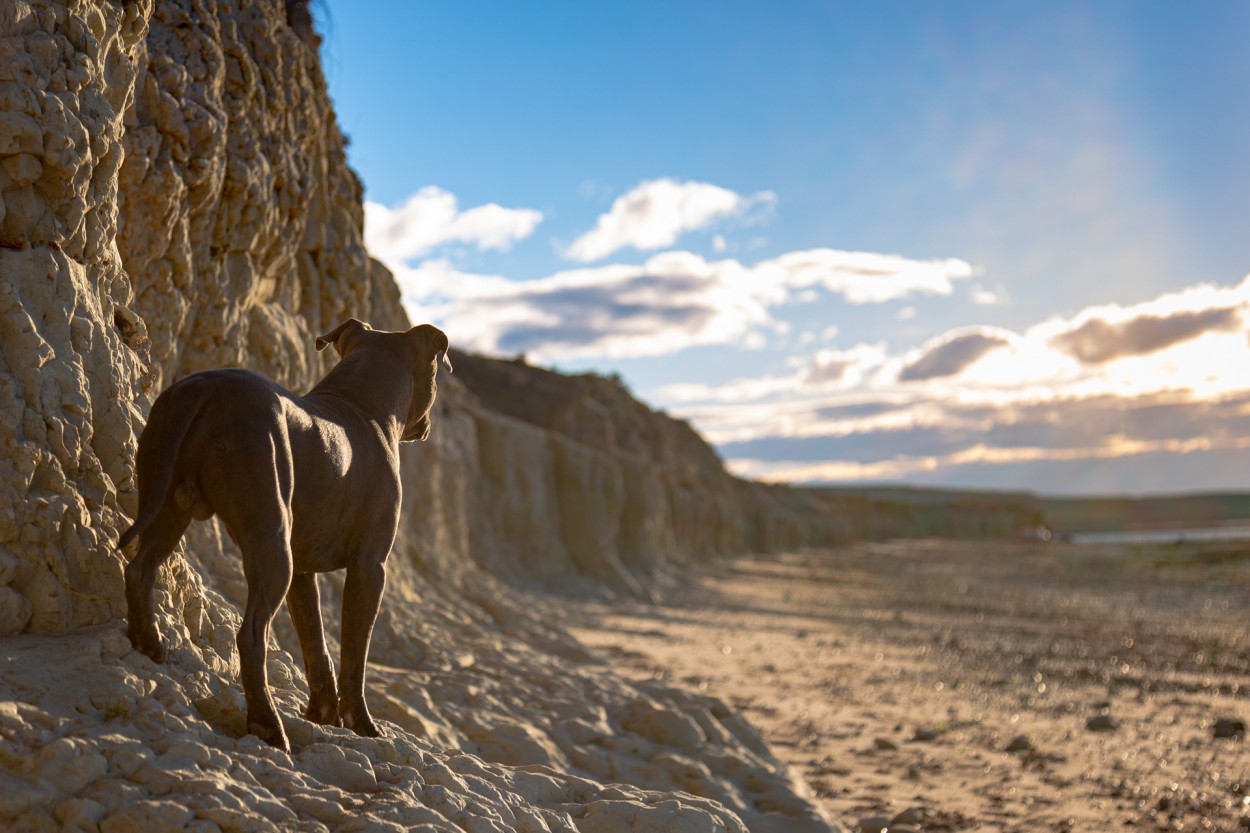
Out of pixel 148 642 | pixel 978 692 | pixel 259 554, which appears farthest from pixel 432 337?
pixel 978 692

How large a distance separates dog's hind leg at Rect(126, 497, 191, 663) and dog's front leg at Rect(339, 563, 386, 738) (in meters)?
0.88

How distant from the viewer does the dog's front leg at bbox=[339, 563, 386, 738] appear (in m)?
4.91

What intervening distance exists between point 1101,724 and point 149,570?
9.65 metres

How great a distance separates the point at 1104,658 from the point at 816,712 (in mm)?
7449

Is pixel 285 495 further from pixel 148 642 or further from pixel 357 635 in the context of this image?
pixel 357 635

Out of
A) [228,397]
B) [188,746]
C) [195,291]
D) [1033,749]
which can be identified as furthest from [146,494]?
[1033,749]

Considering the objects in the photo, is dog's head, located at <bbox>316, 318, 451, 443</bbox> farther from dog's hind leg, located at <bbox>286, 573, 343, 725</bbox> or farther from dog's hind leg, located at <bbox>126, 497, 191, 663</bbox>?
dog's hind leg, located at <bbox>126, 497, 191, 663</bbox>

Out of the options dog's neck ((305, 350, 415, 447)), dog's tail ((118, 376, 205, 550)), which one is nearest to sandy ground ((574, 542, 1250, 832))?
dog's neck ((305, 350, 415, 447))

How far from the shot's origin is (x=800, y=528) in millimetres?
67000

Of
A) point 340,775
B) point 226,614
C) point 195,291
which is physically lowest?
point 340,775

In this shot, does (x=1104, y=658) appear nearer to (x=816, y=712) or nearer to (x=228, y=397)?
(x=816, y=712)

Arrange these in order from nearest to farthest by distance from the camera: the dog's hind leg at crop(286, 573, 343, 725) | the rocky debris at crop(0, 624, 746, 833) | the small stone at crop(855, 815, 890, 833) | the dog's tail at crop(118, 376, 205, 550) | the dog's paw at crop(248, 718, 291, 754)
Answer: the rocky debris at crop(0, 624, 746, 833), the dog's tail at crop(118, 376, 205, 550), the dog's paw at crop(248, 718, 291, 754), the dog's hind leg at crop(286, 573, 343, 725), the small stone at crop(855, 815, 890, 833)

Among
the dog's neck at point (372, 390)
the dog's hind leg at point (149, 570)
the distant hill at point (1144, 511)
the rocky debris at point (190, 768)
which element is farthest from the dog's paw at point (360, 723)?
the distant hill at point (1144, 511)

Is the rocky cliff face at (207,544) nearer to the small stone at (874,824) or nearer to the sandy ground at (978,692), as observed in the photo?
the small stone at (874,824)
